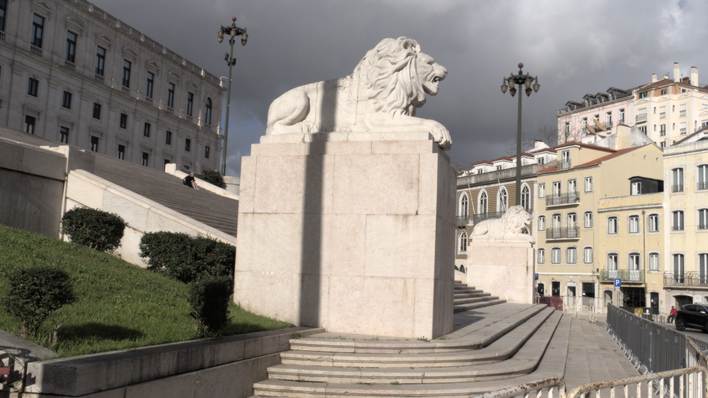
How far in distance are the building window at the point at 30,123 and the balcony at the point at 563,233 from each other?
41.6 metres

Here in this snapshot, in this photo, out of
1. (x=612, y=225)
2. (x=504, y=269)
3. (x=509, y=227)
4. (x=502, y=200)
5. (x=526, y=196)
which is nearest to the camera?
(x=504, y=269)

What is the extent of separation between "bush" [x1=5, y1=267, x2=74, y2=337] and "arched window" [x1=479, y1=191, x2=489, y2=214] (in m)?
55.9

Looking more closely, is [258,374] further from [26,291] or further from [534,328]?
[534,328]

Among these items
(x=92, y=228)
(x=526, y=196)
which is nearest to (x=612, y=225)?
(x=526, y=196)

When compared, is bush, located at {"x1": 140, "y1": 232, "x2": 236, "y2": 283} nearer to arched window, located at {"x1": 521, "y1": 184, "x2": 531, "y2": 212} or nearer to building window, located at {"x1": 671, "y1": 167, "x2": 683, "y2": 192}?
building window, located at {"x1": 671, "y1": 167, "x2": 683, "y2": 192}

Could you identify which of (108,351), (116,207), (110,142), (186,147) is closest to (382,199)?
(108,351)

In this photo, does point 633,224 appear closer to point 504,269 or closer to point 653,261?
point 653,261

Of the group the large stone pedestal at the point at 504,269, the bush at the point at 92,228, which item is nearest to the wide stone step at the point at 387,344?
the bush at the point at 92,228

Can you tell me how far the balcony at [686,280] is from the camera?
143 feet

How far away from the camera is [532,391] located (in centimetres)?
394

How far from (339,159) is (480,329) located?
4.08 metres

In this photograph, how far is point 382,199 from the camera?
32.9ft

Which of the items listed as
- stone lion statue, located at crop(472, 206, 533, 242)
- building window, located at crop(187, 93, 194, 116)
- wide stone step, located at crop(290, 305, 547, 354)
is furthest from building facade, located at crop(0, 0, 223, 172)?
wide stone step, located at crop(290, 305, 547, 354)

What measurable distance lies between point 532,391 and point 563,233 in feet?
172
